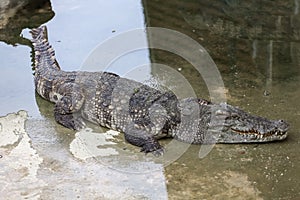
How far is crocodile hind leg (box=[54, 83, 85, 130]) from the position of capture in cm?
517

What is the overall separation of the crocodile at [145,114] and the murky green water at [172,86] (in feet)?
0.32

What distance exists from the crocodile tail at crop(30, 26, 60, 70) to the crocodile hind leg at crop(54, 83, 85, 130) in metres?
0.63

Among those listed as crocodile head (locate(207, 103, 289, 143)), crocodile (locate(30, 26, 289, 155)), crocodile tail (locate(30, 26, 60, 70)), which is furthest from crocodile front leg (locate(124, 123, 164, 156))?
crocodile tail (locate(30, 26, 60, 70))

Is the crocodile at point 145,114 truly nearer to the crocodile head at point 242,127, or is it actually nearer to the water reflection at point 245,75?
the crocodile head at point 242,127

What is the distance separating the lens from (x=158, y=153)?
466 centimetres

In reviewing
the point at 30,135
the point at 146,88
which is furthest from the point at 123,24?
the point at 30,135

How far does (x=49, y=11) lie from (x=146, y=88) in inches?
132

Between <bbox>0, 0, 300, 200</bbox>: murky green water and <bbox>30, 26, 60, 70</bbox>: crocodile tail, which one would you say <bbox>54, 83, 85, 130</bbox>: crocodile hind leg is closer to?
<bbox>0, 0, 300, 200</bbox>: murky green water

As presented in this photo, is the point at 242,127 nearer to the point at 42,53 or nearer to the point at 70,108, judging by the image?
the point at 70,108

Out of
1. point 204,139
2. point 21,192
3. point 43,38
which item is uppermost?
point 43,38

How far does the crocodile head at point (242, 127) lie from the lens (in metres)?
4.70

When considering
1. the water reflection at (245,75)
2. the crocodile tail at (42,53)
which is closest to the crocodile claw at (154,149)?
the water reflection at (245,75)

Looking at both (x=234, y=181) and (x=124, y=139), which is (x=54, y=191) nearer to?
(x=124, y=139)

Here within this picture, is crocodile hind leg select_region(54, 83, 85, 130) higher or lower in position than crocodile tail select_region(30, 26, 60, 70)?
lower
